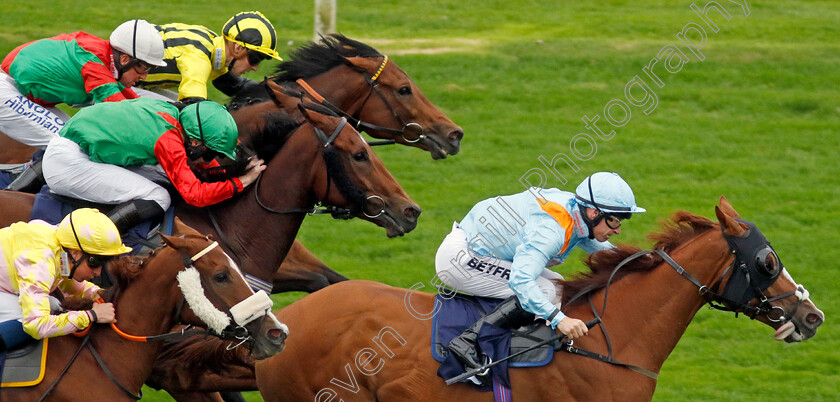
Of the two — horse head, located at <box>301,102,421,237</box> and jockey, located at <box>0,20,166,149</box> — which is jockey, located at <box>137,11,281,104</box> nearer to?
jockey, located at <box>0,20,166,149</box>

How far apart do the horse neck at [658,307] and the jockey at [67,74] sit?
10.1 feet

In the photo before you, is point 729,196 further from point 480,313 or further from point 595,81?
point 480,313

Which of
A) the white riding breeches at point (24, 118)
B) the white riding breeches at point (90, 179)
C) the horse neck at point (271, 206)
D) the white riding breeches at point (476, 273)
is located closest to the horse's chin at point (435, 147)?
the horse neck at point (271, 206)

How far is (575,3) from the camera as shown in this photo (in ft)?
59.0

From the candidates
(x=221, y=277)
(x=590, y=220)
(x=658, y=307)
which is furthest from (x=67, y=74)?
(x=658, y=307)

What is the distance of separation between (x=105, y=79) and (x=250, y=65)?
1341mm

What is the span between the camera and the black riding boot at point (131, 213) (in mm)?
5496

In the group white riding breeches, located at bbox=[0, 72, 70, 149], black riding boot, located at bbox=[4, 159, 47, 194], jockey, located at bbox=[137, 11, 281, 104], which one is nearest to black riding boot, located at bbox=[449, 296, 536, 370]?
jockey, located at bbox=[137, 11, 281, 104]

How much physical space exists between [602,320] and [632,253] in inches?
16.0

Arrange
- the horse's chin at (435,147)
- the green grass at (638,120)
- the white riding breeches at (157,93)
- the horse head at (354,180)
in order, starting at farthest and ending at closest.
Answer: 1. the green grass at (638,120)
2. the horse's chin at (435,147)
3. the white riding breeches at (157,93)
4. the horse head at (354,180)

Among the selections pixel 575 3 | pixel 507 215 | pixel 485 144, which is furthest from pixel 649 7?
pixel 507 215

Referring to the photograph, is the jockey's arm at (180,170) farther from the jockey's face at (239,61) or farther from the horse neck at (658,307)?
the horse neck at (658,307)

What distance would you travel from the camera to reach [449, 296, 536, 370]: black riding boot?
17.8 feet

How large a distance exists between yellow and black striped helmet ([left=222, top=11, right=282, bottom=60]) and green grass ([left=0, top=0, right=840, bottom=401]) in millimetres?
2575
